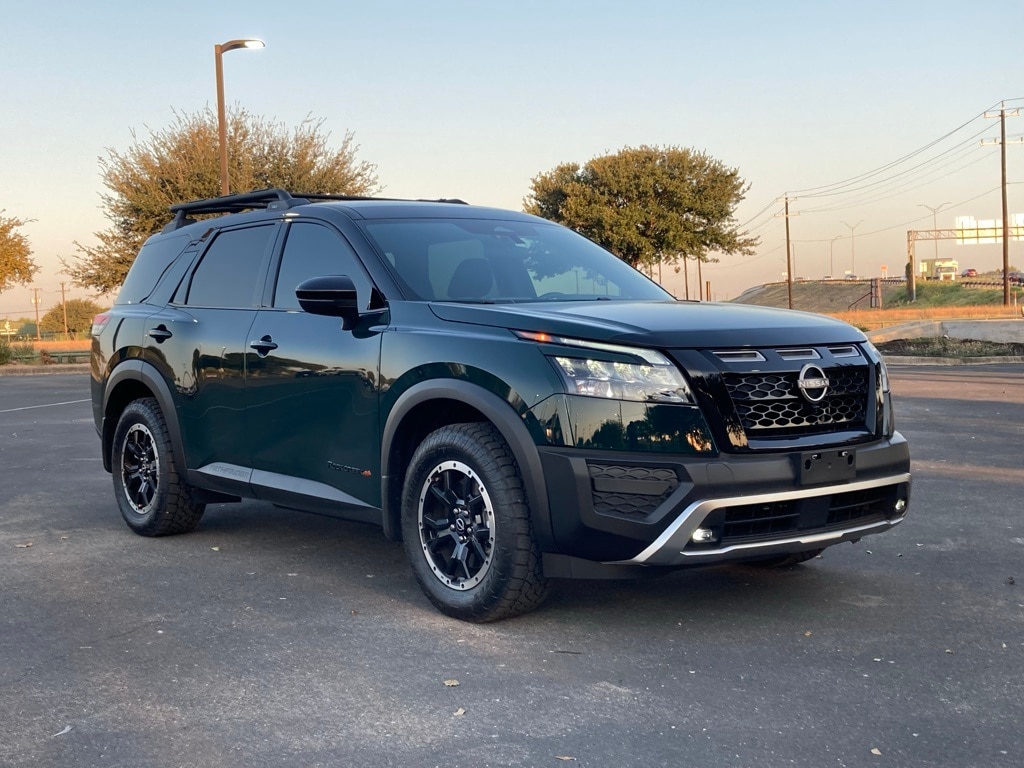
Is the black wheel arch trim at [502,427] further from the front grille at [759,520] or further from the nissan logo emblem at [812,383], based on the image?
the nissan logo emblem at [812,383]

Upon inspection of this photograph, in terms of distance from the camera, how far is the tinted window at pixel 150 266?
7.30 metres

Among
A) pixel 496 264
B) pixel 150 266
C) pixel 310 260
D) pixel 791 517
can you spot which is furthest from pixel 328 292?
pixel 150 266

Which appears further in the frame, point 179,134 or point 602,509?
point 179,134

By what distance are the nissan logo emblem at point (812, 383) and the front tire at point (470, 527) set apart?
1210 mm

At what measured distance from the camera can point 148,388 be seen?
6.98 meters

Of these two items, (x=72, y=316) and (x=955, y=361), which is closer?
(x=955, y=361)

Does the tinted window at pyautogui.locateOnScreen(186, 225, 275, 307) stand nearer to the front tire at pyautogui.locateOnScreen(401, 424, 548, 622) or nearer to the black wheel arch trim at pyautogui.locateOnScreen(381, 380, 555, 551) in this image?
the black wheel arch trim at pyautogui.locateOnScreen(381, 380, 555, 551)

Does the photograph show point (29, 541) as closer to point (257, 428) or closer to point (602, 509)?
point (257, 428)

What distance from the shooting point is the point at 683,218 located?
55.1 metres

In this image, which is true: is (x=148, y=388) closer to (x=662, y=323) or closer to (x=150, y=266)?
(x=150, y=266)

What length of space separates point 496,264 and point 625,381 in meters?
1.62

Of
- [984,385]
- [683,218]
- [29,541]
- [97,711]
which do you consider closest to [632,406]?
[97,711]

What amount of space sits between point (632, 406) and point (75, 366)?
1289 inches

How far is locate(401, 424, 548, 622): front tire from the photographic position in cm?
469
